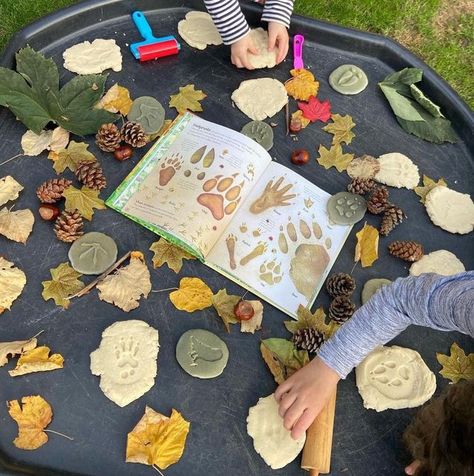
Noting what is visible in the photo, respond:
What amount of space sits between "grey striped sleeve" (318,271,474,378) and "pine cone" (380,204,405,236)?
0.22 meters

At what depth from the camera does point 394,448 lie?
1003 millimetres

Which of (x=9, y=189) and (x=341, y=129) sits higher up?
(x=341, y=129)

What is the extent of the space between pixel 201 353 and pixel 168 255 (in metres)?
0.20

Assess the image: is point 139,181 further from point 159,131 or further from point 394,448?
point 394,448


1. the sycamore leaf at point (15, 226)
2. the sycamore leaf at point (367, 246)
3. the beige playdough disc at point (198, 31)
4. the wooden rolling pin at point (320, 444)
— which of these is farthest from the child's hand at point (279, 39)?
the wooden rolling pin at point (320, 444)

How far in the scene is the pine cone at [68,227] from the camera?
110cm

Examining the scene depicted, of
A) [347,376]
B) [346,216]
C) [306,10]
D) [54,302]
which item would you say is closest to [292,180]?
[346,216]

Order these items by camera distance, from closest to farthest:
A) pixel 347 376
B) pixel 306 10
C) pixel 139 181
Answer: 1. pixel 347 376
2. pixel 139 181
3. pixel 306 10

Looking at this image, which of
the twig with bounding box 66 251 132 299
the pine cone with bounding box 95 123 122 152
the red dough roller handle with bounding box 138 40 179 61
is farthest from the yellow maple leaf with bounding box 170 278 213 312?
the red dough roller handle with bounding box 138 40 179 61

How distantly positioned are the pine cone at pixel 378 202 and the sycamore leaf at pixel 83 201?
54 centimetres

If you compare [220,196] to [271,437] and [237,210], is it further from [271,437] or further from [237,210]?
[271,437]

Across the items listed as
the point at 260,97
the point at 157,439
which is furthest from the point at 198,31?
the point at 157,439

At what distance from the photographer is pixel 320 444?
96 cm

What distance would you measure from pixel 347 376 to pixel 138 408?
0.37 m
